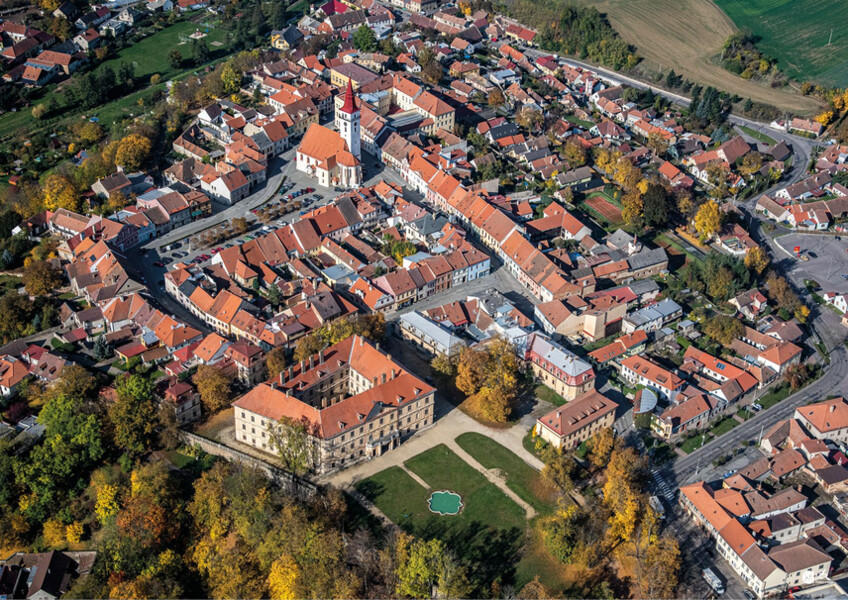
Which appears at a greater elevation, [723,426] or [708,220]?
[708,220]

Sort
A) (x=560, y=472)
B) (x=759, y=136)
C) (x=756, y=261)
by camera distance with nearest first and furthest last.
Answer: (x=560, y=472)
(x=756, y=261)
(x=759, y=136)

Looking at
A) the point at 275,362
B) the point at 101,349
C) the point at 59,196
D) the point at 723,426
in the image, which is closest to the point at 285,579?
the point at 275,362

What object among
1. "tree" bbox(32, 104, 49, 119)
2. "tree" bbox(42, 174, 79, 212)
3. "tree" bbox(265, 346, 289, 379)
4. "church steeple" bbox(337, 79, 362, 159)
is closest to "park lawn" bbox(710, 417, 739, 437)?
"tree" bbox(265, 346, 289, 379)

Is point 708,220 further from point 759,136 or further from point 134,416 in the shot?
point 134,416

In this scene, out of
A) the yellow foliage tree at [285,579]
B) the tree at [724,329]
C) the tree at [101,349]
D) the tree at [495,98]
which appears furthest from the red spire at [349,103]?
the yellow foliage tree at [285,579]

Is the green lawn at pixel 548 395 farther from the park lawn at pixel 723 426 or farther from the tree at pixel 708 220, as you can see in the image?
the tree at pixel 708 220

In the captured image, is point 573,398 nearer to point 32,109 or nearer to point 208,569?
point 208,569

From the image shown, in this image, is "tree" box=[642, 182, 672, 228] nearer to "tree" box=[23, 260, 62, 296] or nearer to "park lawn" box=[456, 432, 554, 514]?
"park lawn" box=[456, 432, 554, 514]
